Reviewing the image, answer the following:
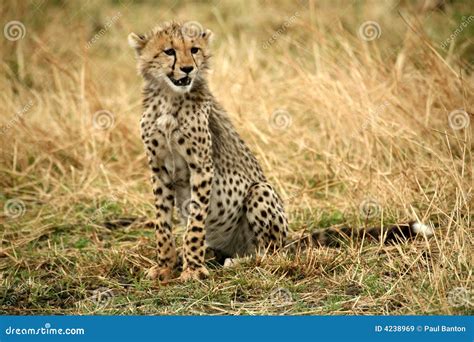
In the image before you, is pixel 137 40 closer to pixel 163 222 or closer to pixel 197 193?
pixel 197 193

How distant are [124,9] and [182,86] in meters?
4.84

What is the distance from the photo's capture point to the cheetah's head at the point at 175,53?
161 inches

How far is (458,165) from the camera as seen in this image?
4957 mm

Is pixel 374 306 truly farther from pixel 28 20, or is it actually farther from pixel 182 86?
pixel 28 20

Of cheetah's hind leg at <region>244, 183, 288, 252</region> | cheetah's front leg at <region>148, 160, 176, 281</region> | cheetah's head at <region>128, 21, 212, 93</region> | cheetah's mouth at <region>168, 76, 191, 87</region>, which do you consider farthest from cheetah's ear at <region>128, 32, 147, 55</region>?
cheetah's hind leg at <region>244, 183, 288, 252</region>

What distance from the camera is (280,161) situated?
5770 mm

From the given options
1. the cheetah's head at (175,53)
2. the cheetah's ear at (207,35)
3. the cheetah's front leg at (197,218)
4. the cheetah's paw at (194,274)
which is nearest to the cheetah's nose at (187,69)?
the cheetah's head at (175,53)

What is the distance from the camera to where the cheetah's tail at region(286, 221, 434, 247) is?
14.3ft

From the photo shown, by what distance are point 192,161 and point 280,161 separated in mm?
1656

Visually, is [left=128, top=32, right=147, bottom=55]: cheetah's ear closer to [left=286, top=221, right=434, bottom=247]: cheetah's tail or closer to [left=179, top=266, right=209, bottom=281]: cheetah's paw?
[left=179, top=266, right=209, bottom=281]: cheetah's paw

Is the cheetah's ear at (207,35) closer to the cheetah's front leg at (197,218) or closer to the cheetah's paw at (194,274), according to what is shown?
the cheetah's front leg at (197,218)

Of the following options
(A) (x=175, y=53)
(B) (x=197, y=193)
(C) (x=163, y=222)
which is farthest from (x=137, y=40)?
(C) (x=163, y=222)

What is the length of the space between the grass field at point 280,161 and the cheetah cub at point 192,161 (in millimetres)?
206

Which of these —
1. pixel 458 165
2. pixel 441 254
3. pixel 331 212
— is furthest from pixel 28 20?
pixel 441 254
